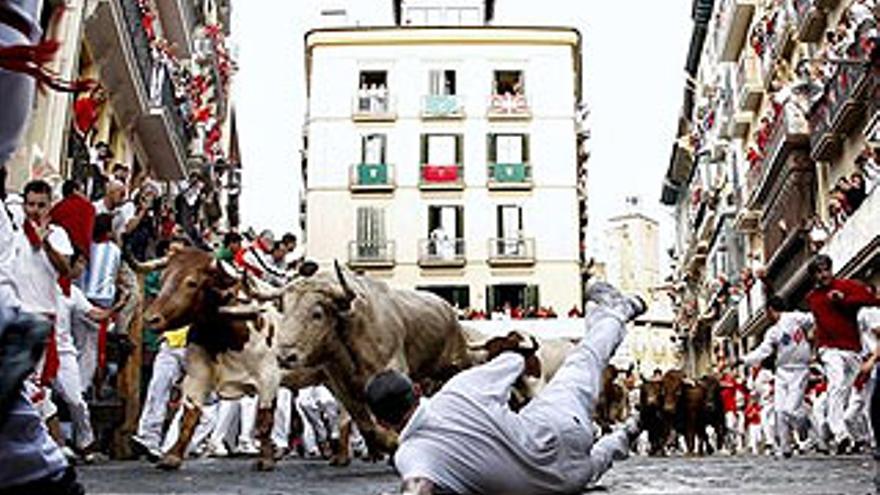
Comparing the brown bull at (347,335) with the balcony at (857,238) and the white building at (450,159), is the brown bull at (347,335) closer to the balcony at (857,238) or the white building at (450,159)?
the balcony at (857,238)

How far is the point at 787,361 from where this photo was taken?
15.6m

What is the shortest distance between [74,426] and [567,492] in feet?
18.8

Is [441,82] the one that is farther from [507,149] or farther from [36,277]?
[36,277]

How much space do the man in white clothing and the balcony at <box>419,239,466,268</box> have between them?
102ft

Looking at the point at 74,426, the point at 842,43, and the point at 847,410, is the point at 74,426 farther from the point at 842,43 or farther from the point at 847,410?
the point at 842,43

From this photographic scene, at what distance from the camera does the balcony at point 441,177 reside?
48406 millimetres

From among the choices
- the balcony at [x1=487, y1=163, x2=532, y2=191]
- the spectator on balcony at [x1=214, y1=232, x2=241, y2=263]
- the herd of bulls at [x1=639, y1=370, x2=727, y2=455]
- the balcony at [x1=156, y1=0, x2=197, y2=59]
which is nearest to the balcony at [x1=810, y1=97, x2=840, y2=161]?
the herd of bulls at [x1=639, y1=370, x2=727, y2=455]

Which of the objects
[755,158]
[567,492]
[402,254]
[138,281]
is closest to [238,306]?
[138,281]

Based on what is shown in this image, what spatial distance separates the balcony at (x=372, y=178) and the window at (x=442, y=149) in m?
→ 1.66

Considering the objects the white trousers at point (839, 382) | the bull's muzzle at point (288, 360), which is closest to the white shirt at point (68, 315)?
the bull's muzzle at point (288, 360)

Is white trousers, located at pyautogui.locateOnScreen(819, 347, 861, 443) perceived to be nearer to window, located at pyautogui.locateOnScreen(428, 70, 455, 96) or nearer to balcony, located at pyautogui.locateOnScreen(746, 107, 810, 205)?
balcony, located at pyautogui.locateOnScreen(746, 107, 810, 205)

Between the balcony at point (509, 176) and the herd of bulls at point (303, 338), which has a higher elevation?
the balcony at point (509, 176)

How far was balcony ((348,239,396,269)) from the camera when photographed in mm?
47406

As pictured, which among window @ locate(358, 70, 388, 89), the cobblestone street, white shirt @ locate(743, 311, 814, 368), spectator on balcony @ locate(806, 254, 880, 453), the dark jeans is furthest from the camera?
window @ locate(358, 70, 388, 89)
